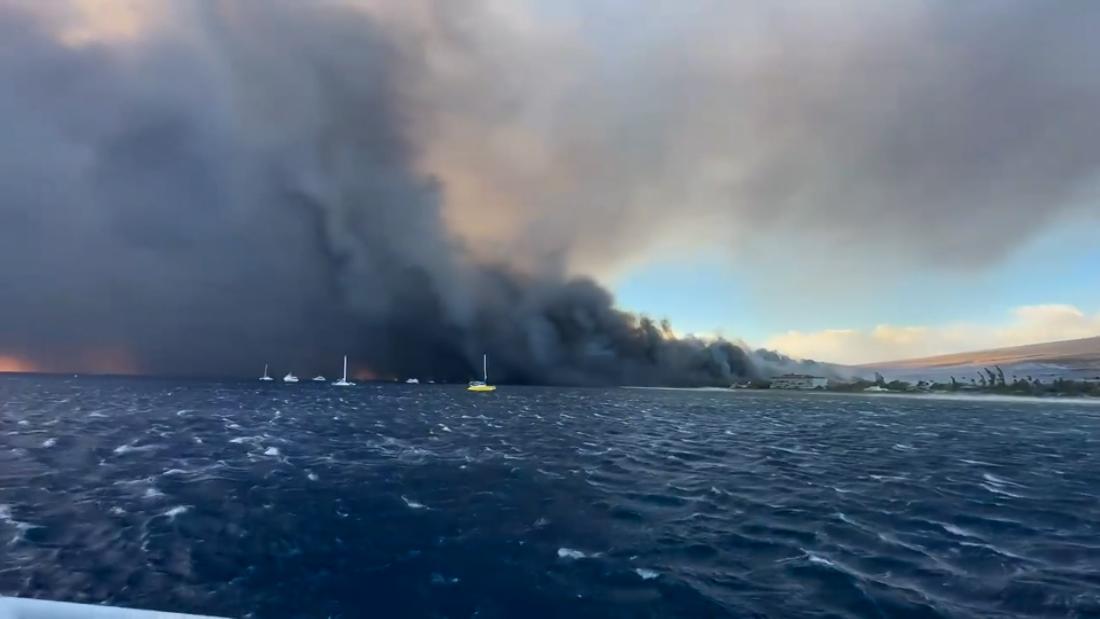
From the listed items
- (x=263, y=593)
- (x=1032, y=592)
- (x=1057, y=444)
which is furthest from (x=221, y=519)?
(x=1057, y=444)

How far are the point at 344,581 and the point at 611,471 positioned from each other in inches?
959

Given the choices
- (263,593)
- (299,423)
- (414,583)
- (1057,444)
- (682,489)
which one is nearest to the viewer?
(263,593)

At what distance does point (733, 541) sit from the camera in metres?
23.6

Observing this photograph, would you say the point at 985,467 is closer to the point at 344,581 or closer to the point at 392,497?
the point at 392,497

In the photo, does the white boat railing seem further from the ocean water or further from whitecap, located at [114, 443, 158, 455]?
whitecap, located at [114, 443, 158, 455]

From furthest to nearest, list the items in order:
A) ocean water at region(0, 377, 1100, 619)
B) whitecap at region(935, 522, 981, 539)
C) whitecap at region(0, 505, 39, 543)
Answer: whitecap at region(935, 522, 981, 539)
whitecap at region(0, 505, 39, 543)
ocean water at region(0, 377, 1100, 619)

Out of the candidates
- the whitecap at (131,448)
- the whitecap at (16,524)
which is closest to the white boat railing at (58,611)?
the whitecap at (16,524)

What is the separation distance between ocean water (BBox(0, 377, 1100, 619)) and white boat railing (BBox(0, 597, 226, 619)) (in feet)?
28.5

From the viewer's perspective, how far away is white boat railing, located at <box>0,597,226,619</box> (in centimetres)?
831

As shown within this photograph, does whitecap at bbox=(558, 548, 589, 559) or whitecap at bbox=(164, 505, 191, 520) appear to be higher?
whitecap at bbox=(164, 505, 191, 520)

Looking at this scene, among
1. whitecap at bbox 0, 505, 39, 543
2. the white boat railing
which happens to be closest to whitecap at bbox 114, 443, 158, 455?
whitecap at bbox 0, 505, 39, 543

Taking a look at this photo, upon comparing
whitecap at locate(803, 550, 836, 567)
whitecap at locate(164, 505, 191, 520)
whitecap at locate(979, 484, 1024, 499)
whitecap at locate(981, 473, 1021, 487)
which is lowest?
whitecap at locate(981, 473, 1021, 487)

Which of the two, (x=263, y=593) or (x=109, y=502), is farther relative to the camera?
(x=109, y=502)

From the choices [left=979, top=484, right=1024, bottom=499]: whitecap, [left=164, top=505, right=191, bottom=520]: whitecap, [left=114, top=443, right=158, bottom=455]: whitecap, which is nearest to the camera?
[left=164, top=505, right=191, bottom=520]: whitecap
